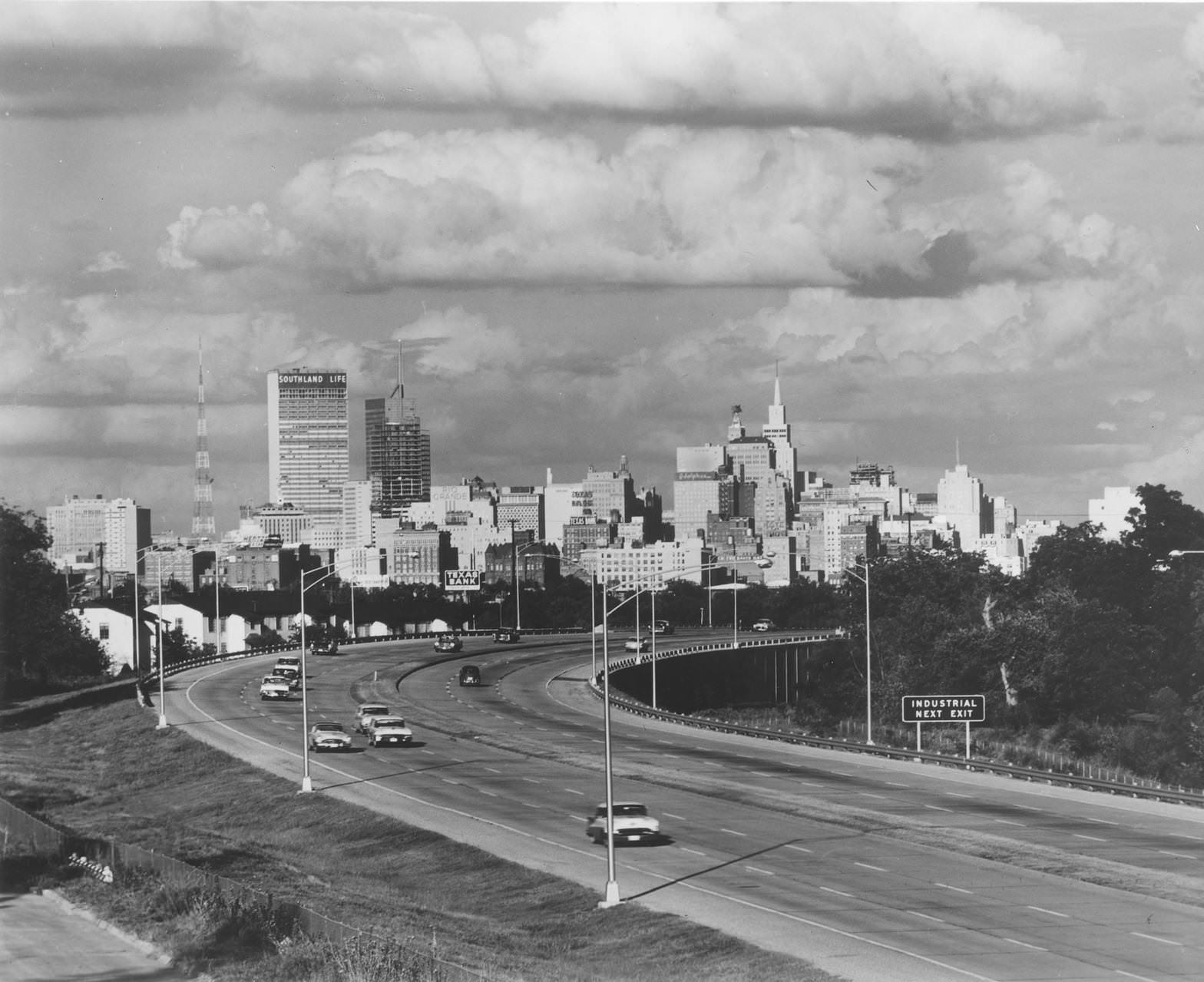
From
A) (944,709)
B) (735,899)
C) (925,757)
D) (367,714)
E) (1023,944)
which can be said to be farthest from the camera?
(367,714)

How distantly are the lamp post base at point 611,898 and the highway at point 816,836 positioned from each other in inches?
35.7

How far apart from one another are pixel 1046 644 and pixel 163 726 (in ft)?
192

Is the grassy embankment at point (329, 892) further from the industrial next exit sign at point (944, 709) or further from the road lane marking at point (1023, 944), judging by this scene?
the industrial next exit sign at point (944, 709)

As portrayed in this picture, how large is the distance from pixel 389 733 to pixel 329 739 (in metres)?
3.14

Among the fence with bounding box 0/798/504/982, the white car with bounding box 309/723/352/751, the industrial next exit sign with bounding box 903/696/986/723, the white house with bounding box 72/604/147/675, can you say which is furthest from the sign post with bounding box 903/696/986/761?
the white house with bounding box 72/604/147/675

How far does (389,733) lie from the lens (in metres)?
86.6

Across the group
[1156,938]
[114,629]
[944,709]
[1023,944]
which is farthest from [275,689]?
[114,629]

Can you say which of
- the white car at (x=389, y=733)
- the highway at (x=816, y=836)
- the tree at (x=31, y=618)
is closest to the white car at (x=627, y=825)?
the highway at (x=816, y=836)

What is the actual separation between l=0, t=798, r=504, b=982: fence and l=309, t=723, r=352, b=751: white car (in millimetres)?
27323

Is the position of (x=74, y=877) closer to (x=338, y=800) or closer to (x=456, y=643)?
(x=338, y=800)

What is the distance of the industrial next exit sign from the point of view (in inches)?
3206

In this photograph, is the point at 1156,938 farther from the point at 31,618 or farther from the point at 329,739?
the point at 31,618

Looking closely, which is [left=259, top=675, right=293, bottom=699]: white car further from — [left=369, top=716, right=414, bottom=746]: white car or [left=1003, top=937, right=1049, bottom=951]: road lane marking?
[left=1003, top=937, right=1049, bottom=951]: road lane marking

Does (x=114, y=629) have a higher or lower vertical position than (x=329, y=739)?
lower
